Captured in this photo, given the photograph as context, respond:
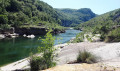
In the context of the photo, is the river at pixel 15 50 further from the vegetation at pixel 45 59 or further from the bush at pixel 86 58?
the bush at pixel 86 58

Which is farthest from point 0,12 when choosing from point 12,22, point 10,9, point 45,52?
point 45,52

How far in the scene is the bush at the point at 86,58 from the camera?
33.9ft

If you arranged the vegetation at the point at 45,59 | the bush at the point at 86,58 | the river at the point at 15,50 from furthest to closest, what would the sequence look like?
the river at the point at 15,50 → the bush at the point at 86,58 → the vegetation at the point at 45,59

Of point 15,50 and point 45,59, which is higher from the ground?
point 45,59

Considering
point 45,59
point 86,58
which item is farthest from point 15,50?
point 86,58

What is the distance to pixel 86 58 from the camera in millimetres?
10570

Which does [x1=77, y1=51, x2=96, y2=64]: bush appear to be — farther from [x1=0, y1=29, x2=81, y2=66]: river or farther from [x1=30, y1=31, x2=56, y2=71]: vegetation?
[x1=30, y1=31, x2=56, y2=71]: vegetation

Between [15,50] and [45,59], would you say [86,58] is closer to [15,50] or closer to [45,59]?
[45,59]

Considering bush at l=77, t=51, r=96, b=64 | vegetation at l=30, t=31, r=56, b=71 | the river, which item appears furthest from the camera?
the river

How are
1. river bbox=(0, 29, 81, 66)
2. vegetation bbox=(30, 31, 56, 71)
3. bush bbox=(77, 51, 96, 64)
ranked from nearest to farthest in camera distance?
vegetation bbox=(30, 31, 56, 71), bush bbox=(77, 51, 96, 64), river bbox=(0, 29, 81, 66)

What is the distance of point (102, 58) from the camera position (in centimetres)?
1130

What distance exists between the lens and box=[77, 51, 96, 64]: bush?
33.9 feet

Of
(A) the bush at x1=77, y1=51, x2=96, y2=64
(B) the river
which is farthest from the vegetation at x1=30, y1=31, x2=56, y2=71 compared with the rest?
(A) the bush at x1=77, y1=51, x2=96, y2=64

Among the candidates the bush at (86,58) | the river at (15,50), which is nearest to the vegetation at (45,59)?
the river at (15,50)
